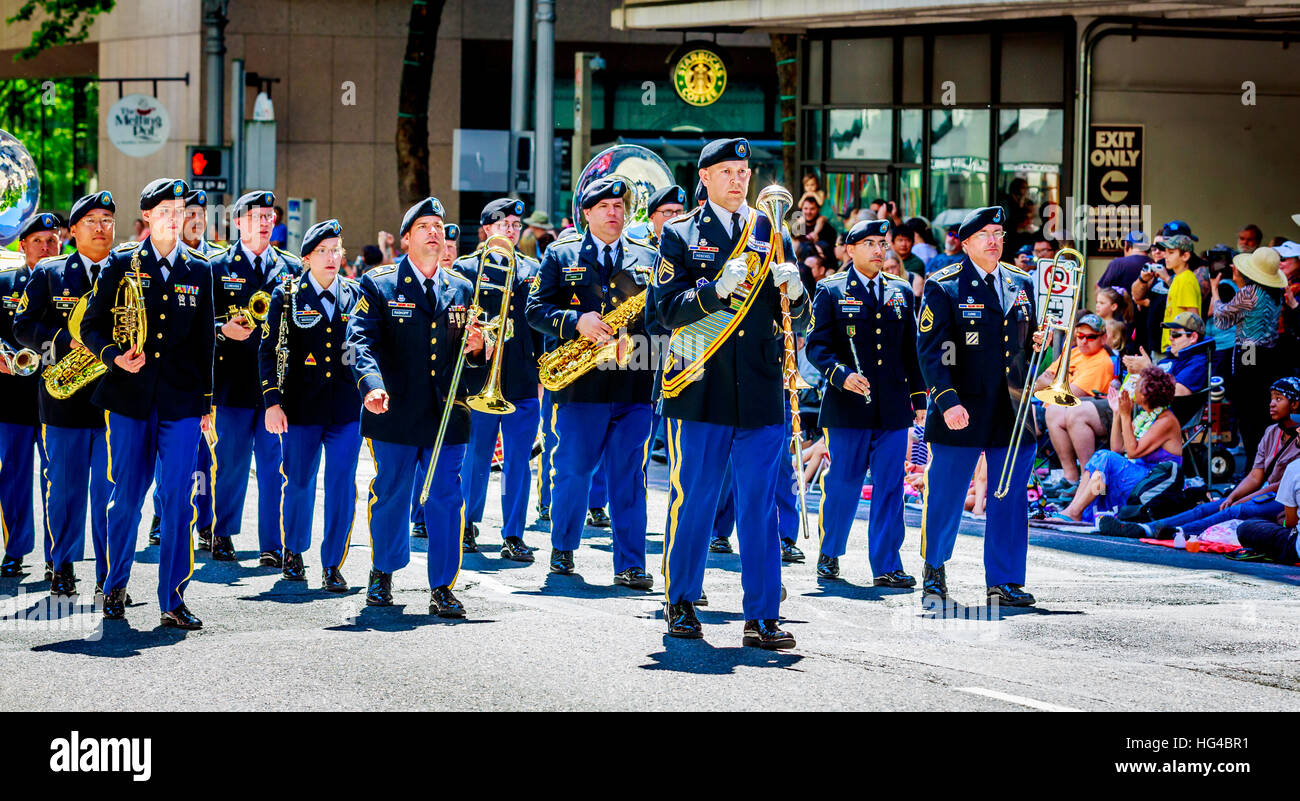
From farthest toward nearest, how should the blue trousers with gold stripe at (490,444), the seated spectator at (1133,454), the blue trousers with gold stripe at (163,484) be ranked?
the seated spectator at (1133,454) < the blue trousers with gold stripe at (490,444) < the blue trousers with gold stripe at (163,484)

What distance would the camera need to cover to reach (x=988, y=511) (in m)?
9.95

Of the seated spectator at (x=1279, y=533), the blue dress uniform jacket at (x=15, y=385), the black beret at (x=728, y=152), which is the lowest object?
the seated spectator at (x=1279, y=533)

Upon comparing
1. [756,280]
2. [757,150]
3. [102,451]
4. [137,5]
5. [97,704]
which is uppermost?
[137,5]

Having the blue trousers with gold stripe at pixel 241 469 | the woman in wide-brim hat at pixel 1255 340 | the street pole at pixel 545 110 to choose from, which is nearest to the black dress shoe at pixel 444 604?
the blue trousers with gold stripe at pixel 241 469

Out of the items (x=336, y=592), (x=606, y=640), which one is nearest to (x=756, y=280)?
(x=606, y=640)

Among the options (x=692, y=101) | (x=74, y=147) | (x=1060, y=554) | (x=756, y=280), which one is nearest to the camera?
(x=756, y=280)

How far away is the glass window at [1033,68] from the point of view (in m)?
22.4

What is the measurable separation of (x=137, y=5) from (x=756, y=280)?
1130 inches

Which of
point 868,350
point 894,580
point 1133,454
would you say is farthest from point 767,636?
point 1133,454

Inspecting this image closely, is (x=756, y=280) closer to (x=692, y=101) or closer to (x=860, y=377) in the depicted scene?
(x=860, y=377)

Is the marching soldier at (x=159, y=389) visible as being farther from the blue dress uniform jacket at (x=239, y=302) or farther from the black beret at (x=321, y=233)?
the blue dress uniform jacket at (x=239, y=302)

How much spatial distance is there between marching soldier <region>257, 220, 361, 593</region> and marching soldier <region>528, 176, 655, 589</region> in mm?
1078

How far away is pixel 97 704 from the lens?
7.18 metres

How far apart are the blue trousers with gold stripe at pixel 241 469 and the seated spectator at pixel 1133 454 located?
5.69 meters
